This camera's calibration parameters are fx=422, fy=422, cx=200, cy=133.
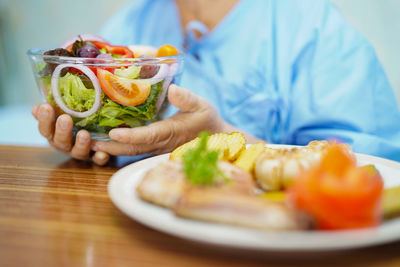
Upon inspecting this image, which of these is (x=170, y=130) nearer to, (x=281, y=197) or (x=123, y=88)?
(x=123, y=88)

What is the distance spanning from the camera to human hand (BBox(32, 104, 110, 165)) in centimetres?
88

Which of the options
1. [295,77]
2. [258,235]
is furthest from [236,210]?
[295,77]

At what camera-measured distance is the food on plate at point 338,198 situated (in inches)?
16.8

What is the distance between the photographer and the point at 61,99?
0.85m

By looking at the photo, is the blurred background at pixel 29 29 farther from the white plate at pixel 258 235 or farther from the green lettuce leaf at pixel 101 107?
the white plate at pixel 258 235

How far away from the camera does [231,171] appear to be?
21.8 inches

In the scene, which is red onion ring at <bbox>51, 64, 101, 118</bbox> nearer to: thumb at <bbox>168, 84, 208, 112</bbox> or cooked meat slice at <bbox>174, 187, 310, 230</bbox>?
thumb at <bbox>168, 84, 208, 112</bbox>

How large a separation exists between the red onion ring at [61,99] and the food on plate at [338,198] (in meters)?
0.48

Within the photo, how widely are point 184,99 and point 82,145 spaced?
23 centimetres

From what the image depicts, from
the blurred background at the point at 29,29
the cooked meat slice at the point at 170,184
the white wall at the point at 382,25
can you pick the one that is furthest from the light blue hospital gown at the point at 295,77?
the blurred background at the point at 29,29

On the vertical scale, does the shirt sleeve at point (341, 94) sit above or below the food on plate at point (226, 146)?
below

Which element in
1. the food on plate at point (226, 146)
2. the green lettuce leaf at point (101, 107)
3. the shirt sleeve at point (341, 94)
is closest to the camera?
the food on plate at point (226, 146)

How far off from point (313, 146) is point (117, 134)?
386 mm

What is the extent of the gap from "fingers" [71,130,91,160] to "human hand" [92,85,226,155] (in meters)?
0.02
